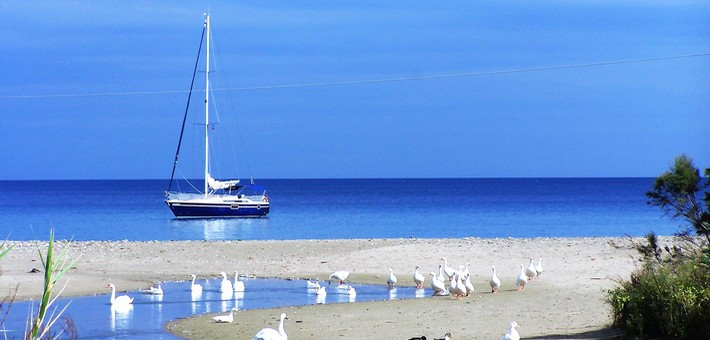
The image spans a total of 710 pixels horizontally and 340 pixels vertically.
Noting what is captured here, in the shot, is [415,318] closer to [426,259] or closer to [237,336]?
[237,336]

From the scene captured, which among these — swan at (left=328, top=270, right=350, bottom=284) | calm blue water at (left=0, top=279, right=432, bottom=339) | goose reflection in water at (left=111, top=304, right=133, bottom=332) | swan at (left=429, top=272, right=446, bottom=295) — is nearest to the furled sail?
calm blue water at (left=0, top=279, right=432, bottom=339)

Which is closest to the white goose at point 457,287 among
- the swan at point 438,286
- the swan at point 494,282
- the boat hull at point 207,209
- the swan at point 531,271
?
the swan at point 438,286

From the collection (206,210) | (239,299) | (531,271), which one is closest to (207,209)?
(206,210)

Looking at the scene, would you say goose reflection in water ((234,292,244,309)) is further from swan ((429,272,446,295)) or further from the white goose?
the white goose

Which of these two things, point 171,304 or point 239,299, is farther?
point 239,299

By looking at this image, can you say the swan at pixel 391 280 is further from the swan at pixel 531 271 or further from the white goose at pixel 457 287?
the white goose at pixel 457 287

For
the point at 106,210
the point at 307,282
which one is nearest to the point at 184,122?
the point at 106,210

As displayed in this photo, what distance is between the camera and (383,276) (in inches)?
1032

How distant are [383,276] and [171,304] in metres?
7.20

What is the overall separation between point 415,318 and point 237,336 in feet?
10.6

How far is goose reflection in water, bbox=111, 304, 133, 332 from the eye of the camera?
56.4 ft

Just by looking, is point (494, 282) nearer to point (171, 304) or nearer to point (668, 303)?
point (171, 304)

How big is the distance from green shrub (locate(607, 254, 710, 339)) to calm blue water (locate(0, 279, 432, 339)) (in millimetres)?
5998

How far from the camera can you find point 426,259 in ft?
96.3
